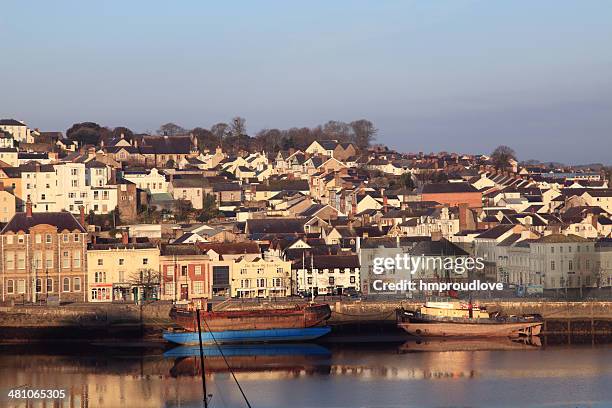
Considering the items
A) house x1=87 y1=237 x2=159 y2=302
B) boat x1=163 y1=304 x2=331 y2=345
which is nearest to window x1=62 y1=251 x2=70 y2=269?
house x1=87 y1=237 x2=159 y2=302

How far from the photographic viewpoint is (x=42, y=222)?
191 feet

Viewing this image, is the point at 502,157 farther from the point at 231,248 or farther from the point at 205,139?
the point at 231,248

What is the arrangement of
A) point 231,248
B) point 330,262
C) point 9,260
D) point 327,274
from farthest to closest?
1. point 330,262
2. point 327,274
3. point 231,248
4. point 9,260

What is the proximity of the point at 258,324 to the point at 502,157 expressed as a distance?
6145 centimetres

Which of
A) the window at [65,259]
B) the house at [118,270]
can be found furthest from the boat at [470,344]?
the window at [65,259]

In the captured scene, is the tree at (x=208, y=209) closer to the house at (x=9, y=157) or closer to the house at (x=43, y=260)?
the house at (x=9, y=157)

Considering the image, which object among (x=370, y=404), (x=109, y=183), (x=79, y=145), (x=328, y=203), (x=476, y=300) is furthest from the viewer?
(x=79, y=145)

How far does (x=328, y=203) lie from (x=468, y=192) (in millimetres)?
8304

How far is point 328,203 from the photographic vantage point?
82.1m

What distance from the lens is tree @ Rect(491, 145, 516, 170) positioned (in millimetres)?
106750

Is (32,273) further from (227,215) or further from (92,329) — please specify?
(227,215)

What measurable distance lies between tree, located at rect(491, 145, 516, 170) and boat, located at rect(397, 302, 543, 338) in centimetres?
5301

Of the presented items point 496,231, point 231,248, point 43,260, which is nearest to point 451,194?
point 496,231

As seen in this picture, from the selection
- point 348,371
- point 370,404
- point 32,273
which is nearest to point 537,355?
point 348,371
